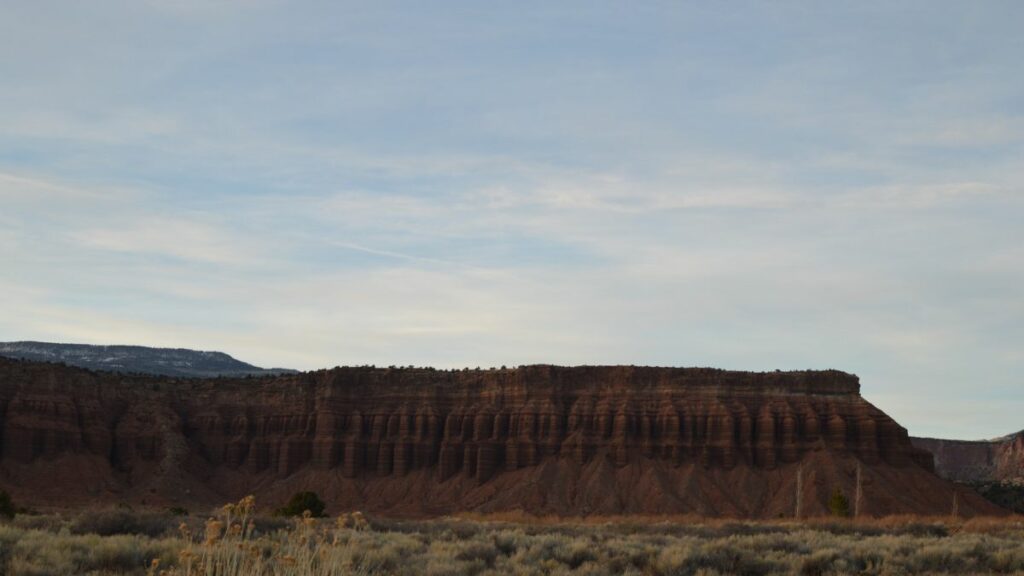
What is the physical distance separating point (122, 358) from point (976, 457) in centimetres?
13498

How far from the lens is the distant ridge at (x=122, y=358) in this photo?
178 metres

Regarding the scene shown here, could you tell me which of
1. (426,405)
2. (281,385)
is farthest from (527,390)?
(281,385)

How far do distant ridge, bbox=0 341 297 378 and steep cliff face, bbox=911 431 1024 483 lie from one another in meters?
101

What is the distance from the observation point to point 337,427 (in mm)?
97250

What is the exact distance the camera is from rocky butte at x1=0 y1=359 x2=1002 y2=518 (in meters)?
83.4

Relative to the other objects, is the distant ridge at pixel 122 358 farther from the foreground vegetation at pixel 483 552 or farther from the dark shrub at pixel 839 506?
the foreground vegetation at pixel 483 552

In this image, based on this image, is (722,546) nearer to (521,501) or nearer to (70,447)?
(521,501)

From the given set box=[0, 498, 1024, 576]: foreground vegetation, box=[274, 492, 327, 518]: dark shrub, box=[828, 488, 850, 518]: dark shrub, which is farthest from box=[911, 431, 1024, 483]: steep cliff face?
box=[0, 498, 1024, 576]: foreground vegetation

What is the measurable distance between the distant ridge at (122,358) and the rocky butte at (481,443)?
80.0 m

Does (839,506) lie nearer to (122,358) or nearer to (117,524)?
(117,524)

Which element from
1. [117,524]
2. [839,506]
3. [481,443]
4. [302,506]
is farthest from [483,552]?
[481,443]

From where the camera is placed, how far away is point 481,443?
303ft

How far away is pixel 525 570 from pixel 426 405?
2883 inches

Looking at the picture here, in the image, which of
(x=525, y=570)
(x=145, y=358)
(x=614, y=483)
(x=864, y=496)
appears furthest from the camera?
(x=145, y=358)
